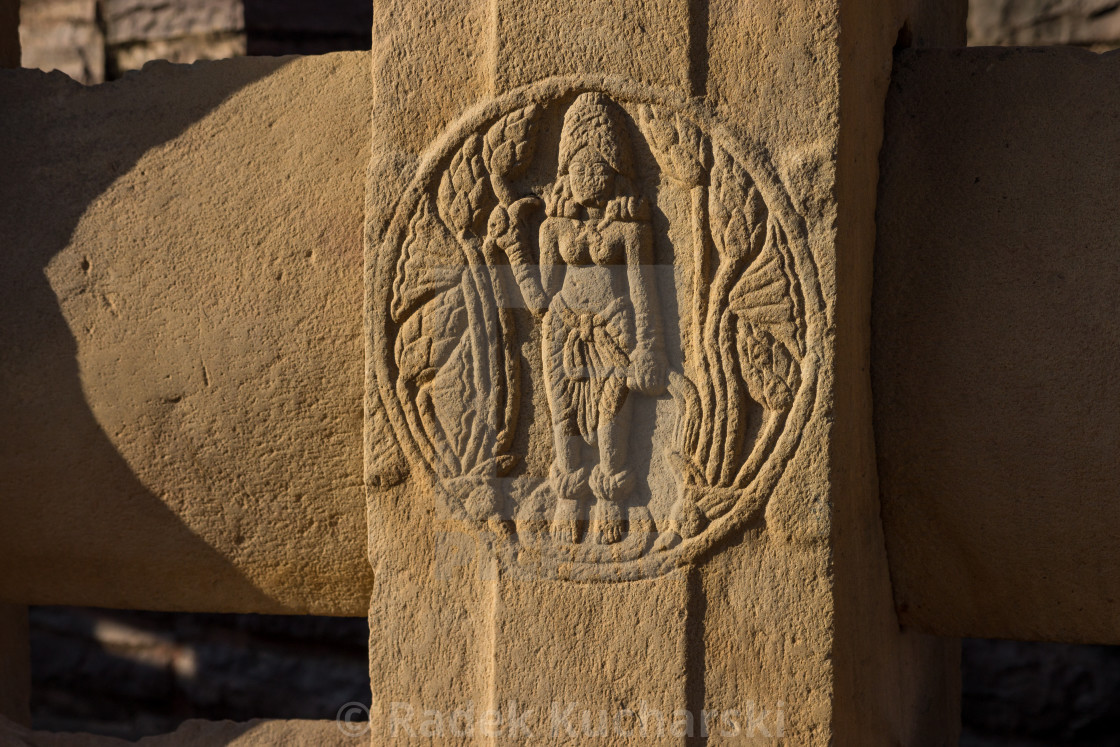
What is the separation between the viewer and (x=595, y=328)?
207 centimetres

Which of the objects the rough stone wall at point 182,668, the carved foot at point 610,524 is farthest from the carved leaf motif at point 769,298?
the rough stone wall at point 182,668

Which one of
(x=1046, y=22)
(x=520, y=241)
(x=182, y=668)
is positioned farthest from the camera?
(x=182, y=668)

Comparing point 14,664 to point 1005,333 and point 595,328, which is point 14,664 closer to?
point 595,328

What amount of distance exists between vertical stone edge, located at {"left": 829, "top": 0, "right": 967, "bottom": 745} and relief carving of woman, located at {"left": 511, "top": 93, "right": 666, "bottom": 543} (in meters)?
0.33

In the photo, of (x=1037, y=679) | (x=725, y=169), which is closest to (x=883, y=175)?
(x=725, y=169)

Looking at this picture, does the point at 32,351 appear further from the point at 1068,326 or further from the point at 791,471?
the point at 1068,326

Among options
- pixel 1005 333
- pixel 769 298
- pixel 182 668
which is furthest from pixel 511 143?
pixel 182 668

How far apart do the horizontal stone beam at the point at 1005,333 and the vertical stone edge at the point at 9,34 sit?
2.02m

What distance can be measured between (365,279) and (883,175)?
0.96 meters

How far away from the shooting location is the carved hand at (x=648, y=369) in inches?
80.4

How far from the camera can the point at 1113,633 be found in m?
2.23

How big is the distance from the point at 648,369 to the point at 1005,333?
0.65m

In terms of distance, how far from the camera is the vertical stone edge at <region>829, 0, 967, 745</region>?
200 centimetres

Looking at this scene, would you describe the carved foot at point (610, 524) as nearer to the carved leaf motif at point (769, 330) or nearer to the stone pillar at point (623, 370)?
the stone pillar at point (623, 370)
